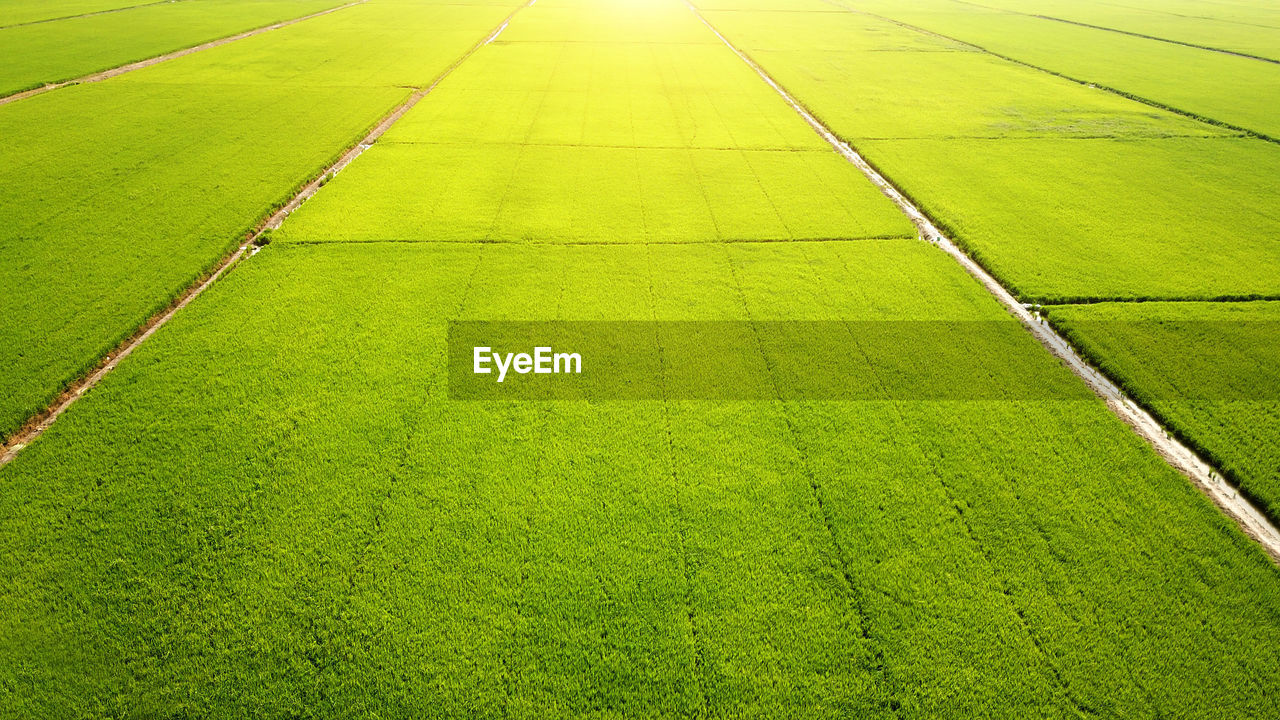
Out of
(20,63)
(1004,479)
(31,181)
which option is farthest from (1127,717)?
(20,63)

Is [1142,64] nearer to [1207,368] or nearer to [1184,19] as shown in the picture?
[1207,368]

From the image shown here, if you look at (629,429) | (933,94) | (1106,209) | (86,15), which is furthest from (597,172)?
(86,15)

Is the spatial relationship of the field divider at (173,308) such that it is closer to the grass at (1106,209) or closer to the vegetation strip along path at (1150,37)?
the grass at (1106,209)

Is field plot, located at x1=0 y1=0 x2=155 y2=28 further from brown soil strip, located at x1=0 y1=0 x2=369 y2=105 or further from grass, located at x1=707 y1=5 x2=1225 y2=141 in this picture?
grass, located at x1=707 y1=5 x2=1225 y2=141

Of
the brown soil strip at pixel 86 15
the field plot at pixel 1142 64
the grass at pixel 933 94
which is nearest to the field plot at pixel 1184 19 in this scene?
the field plot at pixel 1142 64

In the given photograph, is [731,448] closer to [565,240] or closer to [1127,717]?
[1127,717]

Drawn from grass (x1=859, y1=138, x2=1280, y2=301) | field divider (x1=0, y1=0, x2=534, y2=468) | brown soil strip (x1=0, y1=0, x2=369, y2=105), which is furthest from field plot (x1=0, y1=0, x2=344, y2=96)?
grass (x1=859, y1=138, x2=1280, y2=301)
